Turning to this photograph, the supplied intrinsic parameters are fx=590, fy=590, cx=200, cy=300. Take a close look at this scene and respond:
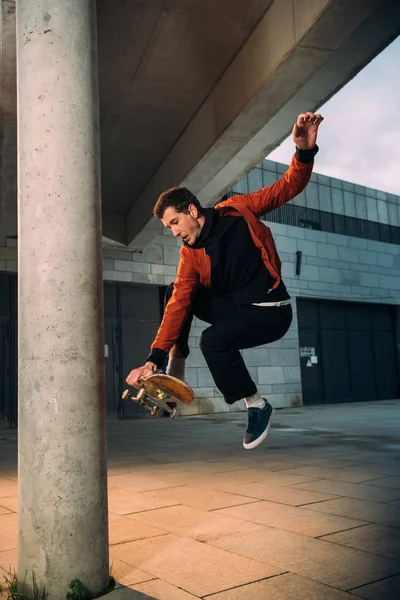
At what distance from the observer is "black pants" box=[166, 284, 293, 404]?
152 inches

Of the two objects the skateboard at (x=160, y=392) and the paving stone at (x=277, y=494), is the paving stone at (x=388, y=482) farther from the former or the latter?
the skateboard at (x=160, y=392)

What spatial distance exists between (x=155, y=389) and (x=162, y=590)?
1.18 m

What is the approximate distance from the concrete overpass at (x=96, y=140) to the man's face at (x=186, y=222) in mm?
469

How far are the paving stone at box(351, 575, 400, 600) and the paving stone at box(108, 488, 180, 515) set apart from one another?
2547 millimetres

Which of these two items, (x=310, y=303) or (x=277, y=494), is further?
(x=310, y=303)

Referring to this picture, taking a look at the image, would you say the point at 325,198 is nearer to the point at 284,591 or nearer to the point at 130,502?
the point at 130,502

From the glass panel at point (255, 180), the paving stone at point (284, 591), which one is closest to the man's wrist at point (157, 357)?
the paving stone at point (284, 591)

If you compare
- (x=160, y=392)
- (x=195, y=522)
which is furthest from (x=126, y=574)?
(x=195, y=522)

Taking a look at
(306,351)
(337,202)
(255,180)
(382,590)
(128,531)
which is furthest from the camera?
(337,202)

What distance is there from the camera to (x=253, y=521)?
461 centimetres

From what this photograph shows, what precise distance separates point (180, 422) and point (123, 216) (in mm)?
6021

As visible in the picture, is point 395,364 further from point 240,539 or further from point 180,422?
point 240,539

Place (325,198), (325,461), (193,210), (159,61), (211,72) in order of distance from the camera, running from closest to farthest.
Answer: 1. (193,210)
2. (325,461)
3. (159,61)
4. (211,72)
5. (325,198)

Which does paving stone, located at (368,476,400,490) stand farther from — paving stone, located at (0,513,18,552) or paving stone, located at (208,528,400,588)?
paving stone, located at (0,513,18,552)
